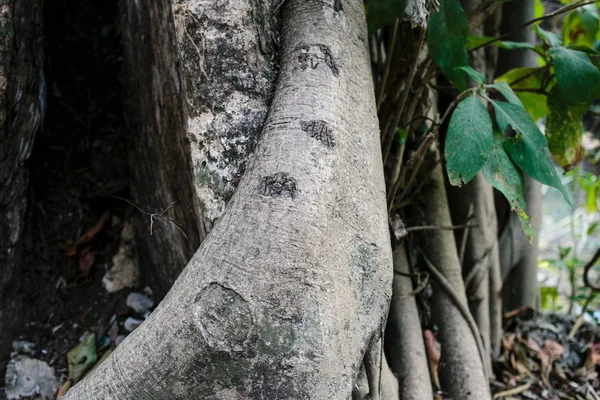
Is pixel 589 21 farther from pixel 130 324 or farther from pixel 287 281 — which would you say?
pixel 130 324

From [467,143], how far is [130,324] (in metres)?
1.09

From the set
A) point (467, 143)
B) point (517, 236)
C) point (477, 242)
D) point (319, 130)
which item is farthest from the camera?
point (517, 236)

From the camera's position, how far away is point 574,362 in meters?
1.87

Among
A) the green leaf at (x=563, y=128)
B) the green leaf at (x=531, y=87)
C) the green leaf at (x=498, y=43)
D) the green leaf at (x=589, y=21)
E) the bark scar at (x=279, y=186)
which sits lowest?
the bark scar at (x=279, y=186)

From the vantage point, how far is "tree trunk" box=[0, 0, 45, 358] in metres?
1.31

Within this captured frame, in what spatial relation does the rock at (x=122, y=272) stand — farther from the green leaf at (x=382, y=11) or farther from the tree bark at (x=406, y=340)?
the green leaf at (x=382, y=11)

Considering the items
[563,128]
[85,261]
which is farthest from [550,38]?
[85,261]

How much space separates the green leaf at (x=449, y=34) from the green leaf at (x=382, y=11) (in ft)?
0.41

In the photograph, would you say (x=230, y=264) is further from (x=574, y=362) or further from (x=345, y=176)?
(x=574, y=362)

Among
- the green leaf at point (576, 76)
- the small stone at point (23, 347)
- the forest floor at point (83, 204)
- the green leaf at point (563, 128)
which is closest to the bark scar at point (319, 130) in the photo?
the green leaf at point (576, 76)

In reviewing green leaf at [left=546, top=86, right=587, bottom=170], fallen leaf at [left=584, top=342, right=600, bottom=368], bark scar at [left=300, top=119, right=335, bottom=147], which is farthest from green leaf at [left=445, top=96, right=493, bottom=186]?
fallen leaf at [left=584, top=342, right=600, bottom=368]

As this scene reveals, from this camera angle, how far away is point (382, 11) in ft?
4.02

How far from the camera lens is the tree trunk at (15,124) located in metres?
1.31

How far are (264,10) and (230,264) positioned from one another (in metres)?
0.57
